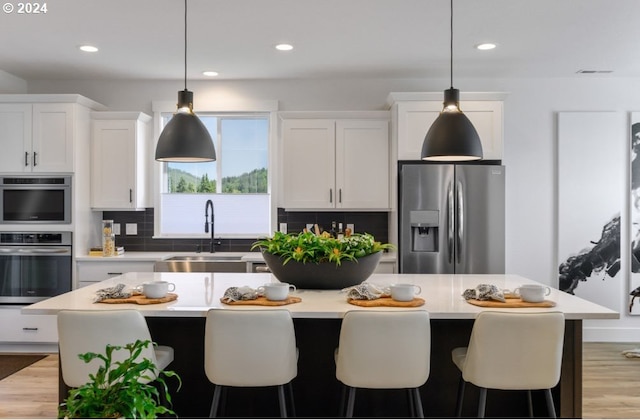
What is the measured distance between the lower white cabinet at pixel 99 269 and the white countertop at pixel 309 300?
135 centimetres

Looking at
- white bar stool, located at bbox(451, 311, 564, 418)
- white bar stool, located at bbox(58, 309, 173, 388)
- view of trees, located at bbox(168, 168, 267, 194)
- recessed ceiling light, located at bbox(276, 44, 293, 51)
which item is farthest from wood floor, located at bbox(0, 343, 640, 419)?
recessed ceiling light, located at bbox(276, 44, 293, 51)

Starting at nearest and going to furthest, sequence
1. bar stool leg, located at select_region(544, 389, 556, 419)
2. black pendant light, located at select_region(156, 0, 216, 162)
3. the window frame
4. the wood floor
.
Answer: bar stool leg, located at select_region(544, 389, 556, 419), black pendant light, located at select_region(156, 0, 216, 162), the wood floor, the window frame

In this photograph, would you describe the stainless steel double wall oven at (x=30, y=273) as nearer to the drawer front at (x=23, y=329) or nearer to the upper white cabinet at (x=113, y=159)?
the drawer front at (x=23, y=329)

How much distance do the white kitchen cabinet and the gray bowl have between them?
2.80 m

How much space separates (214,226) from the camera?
526 centimetres

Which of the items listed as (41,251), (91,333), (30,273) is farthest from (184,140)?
(30,273)

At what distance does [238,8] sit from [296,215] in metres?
2.37

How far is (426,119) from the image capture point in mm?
4602

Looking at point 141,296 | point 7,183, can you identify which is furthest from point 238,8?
point 7,183

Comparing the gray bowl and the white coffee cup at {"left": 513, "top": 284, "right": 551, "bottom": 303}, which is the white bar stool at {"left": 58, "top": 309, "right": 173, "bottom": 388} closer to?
the gray bowl

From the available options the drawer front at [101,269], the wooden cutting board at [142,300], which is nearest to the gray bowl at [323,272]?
the wooden cutting board at [142,300]

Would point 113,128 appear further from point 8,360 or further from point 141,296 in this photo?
point 141,296

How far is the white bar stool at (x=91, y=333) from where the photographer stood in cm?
215

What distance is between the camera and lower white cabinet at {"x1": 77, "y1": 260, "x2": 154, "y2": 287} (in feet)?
15.1
